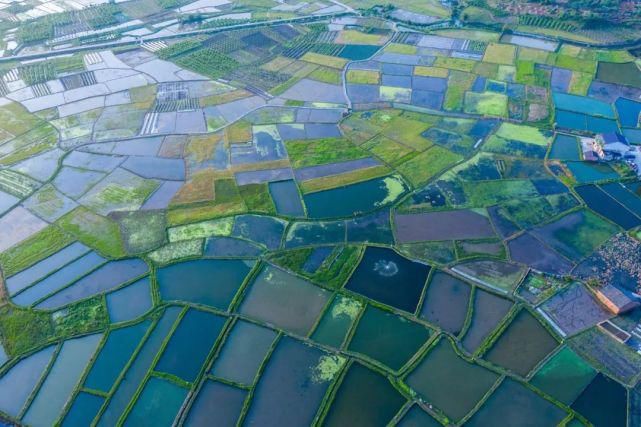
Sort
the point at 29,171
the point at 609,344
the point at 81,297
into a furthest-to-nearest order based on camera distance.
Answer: the point at 29,171
the point at 81,297
the point at 609,344

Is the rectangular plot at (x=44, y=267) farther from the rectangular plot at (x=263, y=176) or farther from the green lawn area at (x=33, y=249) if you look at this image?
the rectangular plot at (x=263, y=176)

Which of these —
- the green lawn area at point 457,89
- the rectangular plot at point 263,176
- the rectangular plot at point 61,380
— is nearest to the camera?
the rectangular plot at point 61,380

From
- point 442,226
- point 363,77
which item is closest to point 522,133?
point 442,226

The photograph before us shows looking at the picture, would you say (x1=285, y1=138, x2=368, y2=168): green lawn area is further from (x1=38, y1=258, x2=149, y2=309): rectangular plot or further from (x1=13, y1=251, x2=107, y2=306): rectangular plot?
(x1=13, y1=251, x2=107, y2=306): rectangular plot

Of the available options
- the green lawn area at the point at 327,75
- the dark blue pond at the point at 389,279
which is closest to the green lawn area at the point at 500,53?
the green lawn area at the point at 327,75

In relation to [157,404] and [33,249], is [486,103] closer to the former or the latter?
[157,404]

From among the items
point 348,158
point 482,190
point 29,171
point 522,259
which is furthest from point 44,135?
point 522,259

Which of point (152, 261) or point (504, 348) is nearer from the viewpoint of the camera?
point (504, 348)

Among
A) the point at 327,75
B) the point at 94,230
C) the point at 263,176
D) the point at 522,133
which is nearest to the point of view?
the point at 94,230

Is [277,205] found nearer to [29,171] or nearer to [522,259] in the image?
[522,259]
